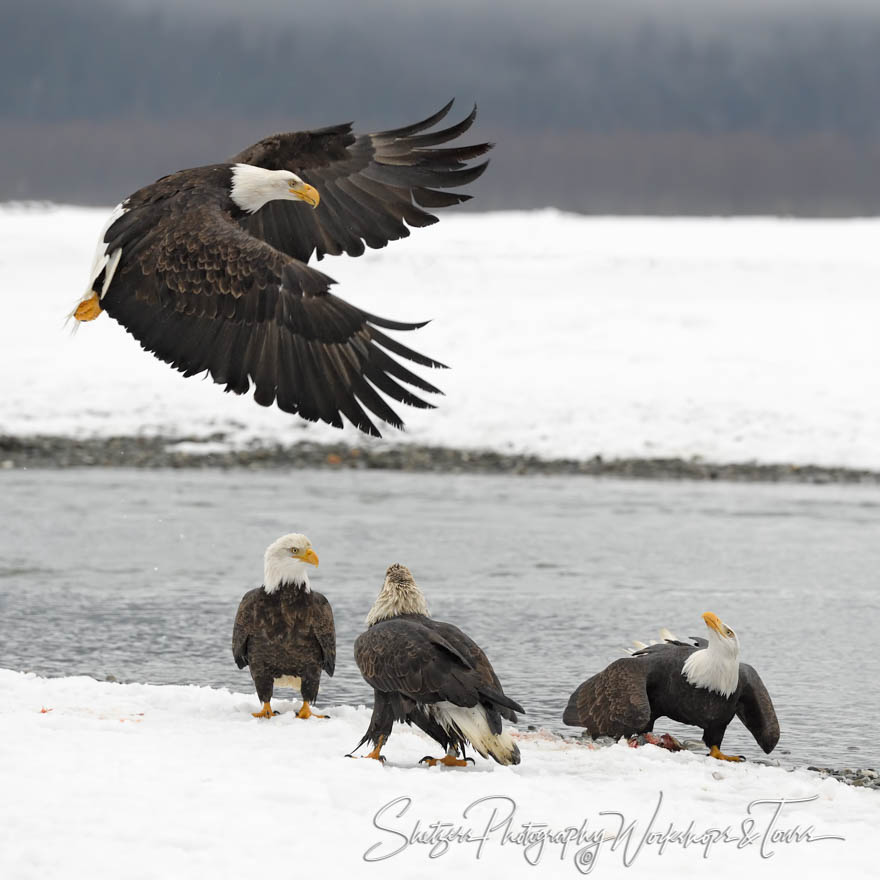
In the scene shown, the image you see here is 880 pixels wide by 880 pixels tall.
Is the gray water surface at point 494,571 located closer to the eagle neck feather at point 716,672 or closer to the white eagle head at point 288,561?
the eagle neck feather at point 716,672

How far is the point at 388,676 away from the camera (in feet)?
16.9

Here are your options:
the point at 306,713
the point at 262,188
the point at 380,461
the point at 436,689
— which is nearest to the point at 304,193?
the point at 262,188

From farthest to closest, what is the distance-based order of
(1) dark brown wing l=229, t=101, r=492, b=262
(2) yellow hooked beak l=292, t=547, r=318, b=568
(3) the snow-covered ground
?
(3) the snow-covered ground, (1) dark brown wing l=229, t=101, r=492, b=262, (2) yellow hooked beak l=292, t=547, r=318, b=568

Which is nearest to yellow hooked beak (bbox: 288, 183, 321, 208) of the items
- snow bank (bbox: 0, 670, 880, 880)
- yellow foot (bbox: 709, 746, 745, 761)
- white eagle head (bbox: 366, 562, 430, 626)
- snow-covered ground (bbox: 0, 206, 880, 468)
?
white eagle head (bbox: 366, 562, 430, 626)

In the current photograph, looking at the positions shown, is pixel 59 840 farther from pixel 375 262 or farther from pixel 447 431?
pixel 375 262

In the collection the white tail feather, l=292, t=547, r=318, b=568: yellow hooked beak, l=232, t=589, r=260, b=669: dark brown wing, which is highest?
l=292, t=547, r=318, b=568: yellow hooked beak

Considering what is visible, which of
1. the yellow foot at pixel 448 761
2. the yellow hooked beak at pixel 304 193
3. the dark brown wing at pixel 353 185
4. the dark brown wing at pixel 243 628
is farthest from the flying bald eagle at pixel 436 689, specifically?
the dark brown wing at pixel 353 185

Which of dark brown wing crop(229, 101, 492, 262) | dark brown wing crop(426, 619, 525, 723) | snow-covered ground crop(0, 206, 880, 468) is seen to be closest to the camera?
dark brown wing crop(426, 619, 525, 723)

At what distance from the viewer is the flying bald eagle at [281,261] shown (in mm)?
5133

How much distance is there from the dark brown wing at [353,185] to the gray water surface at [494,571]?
83.2 inches

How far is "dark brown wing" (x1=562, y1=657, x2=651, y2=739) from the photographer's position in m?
5.66

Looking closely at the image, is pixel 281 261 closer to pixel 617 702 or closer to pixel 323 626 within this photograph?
pixel 323 626

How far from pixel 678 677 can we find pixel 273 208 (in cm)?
293

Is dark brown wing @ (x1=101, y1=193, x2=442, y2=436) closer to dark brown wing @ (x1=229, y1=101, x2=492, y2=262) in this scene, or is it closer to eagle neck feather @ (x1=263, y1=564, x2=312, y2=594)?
eagle neck feather @ (x1=263, y1=564, x2=312, y2=594)
